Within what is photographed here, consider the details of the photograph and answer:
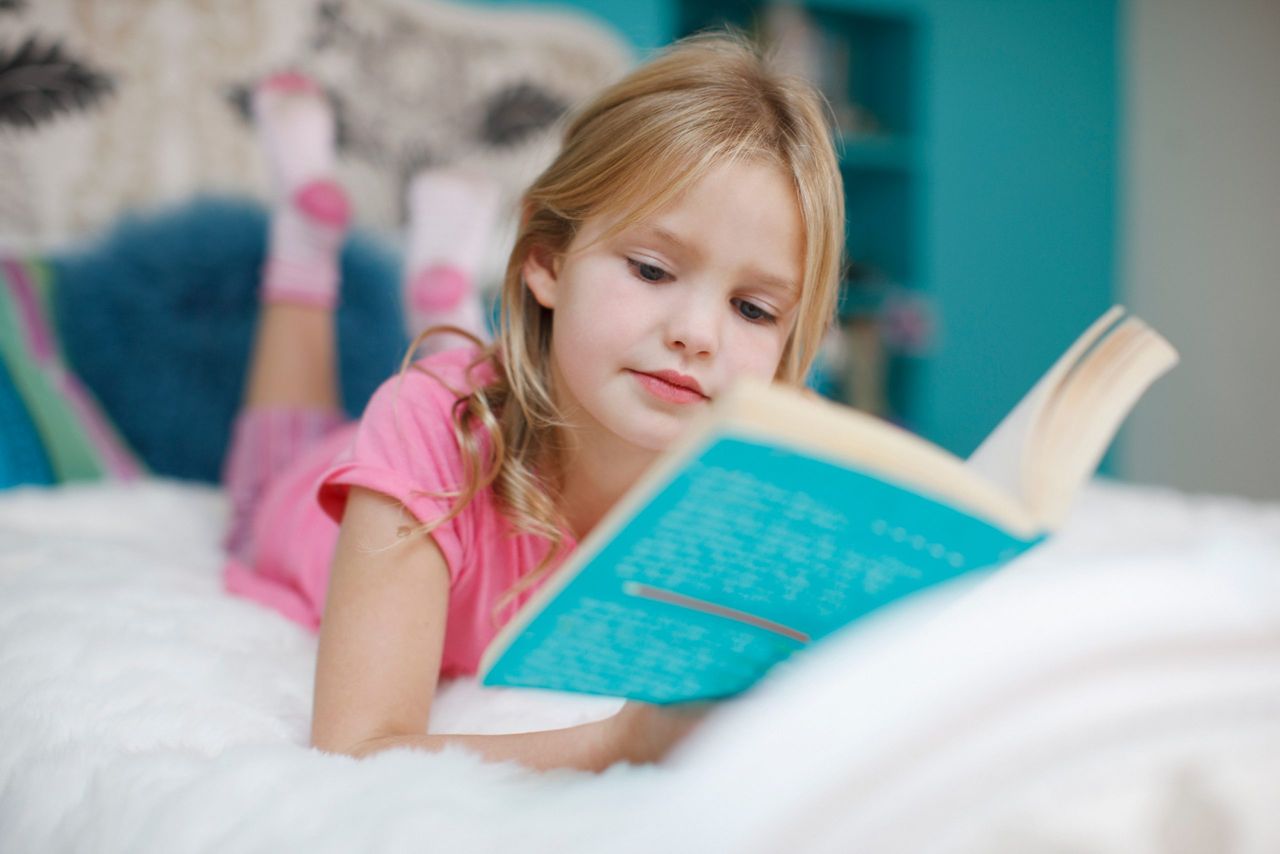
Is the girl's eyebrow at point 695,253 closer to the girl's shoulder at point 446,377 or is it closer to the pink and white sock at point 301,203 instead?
the girl's shoulder at point 446,377

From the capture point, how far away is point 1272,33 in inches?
111

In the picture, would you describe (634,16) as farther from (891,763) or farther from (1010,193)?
(891,763)

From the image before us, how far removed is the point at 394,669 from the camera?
0.67 metres

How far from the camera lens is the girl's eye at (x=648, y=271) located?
0.76m

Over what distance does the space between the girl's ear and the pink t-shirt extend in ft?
0.30

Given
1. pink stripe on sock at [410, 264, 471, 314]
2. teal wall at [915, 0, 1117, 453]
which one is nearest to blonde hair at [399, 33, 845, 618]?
pink stripe on sock at [410, 264, 471, 314]

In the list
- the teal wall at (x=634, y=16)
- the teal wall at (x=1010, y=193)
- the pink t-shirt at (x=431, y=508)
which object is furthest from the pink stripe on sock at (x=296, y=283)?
the teal wall at (x=1010, y=193)

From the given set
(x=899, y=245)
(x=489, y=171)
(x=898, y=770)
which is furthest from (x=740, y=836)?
(x=899, y=245)

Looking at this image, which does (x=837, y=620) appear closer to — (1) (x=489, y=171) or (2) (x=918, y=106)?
(1) (x=489, y=171)

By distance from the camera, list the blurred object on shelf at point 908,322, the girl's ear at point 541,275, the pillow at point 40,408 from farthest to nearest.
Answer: the blurred object on shelf at point 908,322, the pillow at point 40,408, the girl's ear at point 541,275

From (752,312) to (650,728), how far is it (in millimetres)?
344

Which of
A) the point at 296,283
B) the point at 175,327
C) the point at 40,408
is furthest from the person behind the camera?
the point at 175,327

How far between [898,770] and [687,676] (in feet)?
0.46

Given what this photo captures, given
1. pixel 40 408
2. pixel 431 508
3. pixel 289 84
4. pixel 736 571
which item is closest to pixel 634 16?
pixel 289 84
